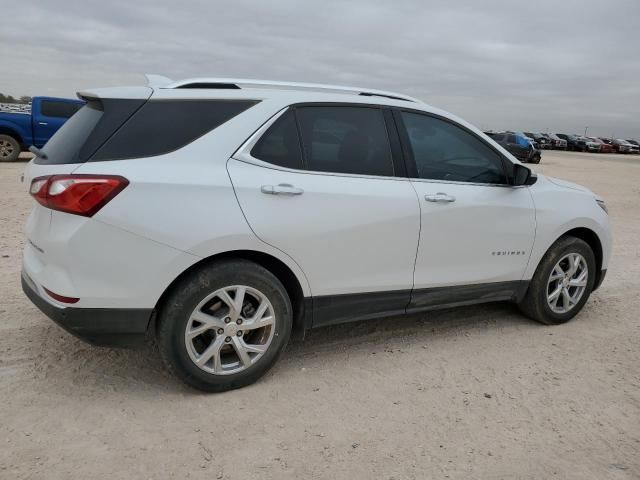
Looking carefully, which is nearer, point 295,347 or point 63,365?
point 63,365

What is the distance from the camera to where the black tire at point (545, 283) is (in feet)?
14.2

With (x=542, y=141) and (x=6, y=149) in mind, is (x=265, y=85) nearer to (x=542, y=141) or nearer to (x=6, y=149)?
(x=6, y=149)

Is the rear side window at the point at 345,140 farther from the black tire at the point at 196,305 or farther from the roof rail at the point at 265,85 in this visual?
the black tire at the point at 196,305

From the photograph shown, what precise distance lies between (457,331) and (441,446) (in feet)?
5.40

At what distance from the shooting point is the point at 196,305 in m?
2.95

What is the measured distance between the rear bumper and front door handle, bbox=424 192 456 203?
189 centimetres

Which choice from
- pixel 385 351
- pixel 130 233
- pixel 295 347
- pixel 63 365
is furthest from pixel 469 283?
pixel 63 365

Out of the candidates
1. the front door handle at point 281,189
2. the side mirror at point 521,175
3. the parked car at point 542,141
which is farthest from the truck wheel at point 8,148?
the parked car at point 542,141

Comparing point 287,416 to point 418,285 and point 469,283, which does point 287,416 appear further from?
point 469,283

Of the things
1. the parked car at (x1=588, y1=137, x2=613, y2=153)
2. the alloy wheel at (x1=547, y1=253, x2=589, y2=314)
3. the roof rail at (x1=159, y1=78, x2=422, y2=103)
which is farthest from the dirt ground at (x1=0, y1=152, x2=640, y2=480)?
the parked car at (x1=588, y1=137, x2=613, y2=153)

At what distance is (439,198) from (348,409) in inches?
59.1

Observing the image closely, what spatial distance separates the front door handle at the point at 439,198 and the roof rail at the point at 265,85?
74cm

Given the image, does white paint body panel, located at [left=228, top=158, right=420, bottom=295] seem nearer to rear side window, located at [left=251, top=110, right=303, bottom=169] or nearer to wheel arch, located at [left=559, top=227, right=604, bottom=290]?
rear side window, located at [left=251, top=110, right=303, bottom=169]

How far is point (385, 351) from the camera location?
3.87 m
